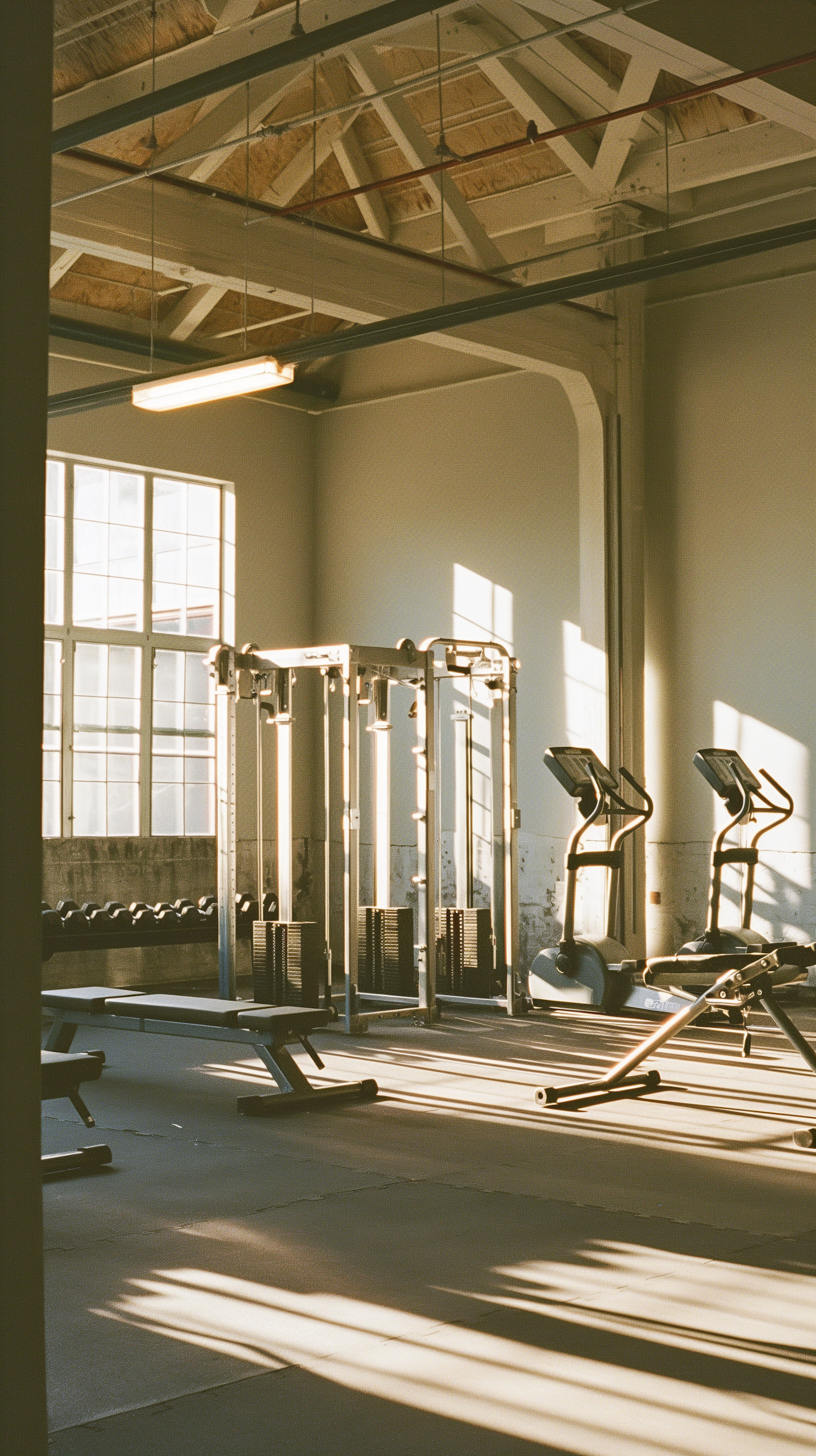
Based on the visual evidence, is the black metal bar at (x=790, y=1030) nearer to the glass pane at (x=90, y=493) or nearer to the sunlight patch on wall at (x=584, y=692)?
the sunlight patch on wall at (x=584, y=692)

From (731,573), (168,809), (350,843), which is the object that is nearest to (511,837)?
(350,843)

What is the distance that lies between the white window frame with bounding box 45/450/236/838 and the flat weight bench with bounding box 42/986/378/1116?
3.84 m

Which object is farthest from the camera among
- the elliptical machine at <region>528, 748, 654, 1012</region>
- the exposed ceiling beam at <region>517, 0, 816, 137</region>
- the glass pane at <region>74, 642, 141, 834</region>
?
the glass pane at <region>74, 642, 141, 834</region>

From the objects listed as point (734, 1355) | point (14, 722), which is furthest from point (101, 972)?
point (14, 722)

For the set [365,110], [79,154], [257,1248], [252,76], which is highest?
[365,110]

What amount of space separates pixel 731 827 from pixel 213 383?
3636 millimetres

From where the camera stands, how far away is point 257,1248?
3.75 meters

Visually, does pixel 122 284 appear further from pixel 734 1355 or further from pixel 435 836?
pixel 734 1355

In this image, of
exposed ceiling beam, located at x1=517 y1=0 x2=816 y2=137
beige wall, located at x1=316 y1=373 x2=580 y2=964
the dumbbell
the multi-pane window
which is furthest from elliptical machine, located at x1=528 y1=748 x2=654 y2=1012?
the multi-pane window

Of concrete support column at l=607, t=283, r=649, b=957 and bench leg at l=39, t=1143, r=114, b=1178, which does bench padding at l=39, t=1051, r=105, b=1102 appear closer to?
bench leg at l=39, t=1143, r=114, b=1178

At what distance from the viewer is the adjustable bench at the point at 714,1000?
5348mm

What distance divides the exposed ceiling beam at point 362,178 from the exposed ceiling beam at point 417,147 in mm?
535

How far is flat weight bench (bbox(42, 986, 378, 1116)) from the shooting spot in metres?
5.68

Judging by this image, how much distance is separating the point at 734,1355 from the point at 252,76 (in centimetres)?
412
